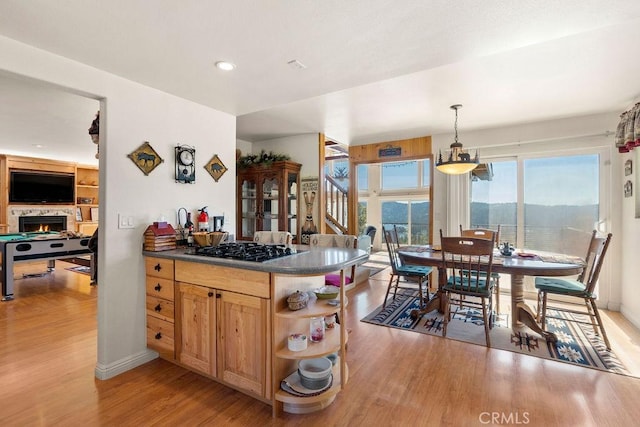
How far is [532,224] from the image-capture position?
14.3 ft

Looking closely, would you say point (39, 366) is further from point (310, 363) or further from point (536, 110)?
point (536, 110)

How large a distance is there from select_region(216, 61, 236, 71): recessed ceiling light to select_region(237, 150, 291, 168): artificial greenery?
8.93ft

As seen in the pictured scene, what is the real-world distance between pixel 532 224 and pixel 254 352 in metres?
4.37

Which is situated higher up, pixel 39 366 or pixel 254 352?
pixel 254 352

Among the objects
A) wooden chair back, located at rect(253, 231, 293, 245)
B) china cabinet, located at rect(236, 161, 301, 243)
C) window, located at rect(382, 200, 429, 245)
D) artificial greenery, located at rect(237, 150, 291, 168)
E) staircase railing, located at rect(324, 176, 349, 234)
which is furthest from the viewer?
window, located at rect(382, 200, 429, 245)

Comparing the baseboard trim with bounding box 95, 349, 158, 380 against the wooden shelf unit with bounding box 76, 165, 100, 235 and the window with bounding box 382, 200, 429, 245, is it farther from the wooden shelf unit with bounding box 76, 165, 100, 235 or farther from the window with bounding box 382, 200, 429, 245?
the window with bounding box 382, 200, 429, 245

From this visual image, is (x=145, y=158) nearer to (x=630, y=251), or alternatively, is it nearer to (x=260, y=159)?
(x=260, y=159)

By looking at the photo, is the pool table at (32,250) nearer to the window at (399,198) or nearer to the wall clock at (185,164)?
the wall clock at (185,164)

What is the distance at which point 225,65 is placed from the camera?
6.86 feet

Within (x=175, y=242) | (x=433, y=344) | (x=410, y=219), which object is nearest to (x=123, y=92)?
(x=175, y=242)

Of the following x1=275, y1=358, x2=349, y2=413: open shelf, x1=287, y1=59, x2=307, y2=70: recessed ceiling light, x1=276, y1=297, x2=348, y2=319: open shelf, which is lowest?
x1=275, y1=358, x2=349, y2=413: open shelf

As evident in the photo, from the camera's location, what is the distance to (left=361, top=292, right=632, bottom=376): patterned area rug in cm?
254

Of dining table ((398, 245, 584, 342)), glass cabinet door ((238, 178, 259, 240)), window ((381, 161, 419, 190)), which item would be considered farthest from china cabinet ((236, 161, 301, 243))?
window ((381, 161, 419, 190))

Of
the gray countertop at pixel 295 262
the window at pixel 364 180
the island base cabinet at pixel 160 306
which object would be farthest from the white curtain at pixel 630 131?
the window at pixel 364 180
